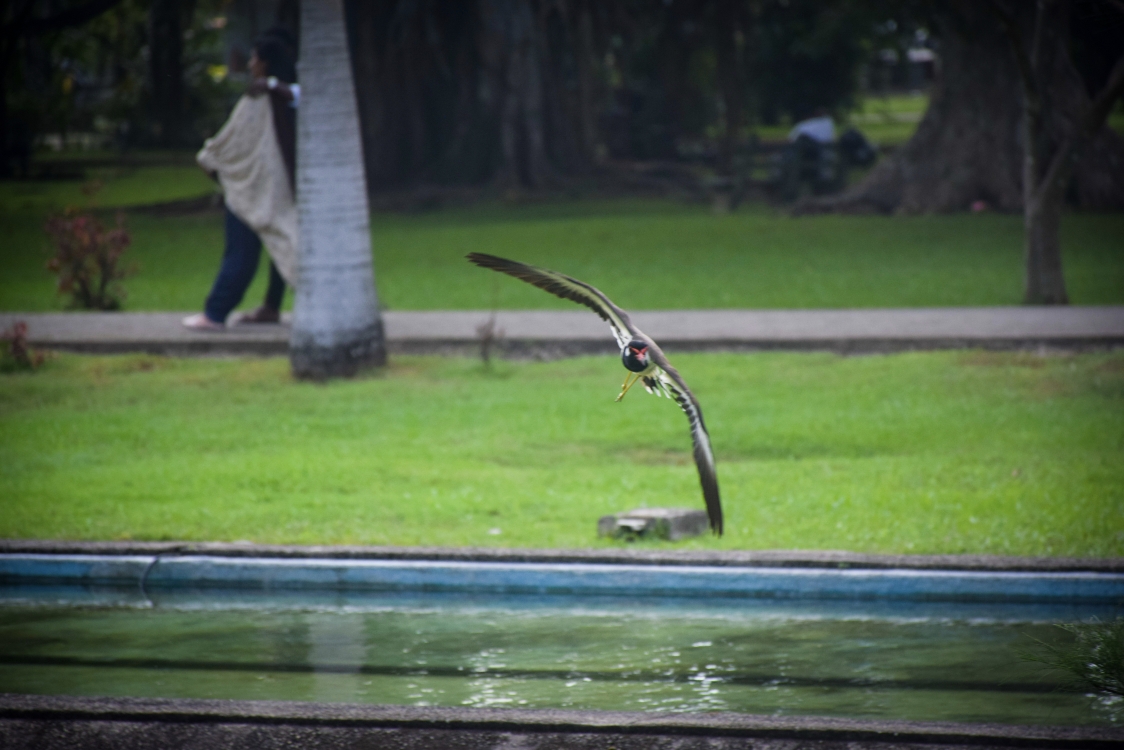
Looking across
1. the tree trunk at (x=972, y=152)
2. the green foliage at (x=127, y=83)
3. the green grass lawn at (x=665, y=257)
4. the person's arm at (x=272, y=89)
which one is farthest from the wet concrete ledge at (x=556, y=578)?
the green foliage at (x=127, y=83)

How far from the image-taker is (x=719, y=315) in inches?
535

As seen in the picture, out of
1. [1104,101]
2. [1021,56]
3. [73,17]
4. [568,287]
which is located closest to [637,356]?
[568,287]

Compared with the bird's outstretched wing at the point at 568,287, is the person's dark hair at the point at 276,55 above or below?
above

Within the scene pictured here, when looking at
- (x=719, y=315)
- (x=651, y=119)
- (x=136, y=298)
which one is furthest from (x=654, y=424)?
(x=651, y=119)

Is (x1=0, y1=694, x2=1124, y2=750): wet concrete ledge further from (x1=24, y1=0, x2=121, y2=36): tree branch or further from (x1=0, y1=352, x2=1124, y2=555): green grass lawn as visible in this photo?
(x1=24, y1=0, x2=121, y2=36): tree branch

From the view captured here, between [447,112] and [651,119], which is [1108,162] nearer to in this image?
[447,112]

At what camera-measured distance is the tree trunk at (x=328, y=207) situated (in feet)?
37.7

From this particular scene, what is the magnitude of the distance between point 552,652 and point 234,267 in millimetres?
7691

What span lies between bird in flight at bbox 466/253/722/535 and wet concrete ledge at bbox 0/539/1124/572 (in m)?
2.69

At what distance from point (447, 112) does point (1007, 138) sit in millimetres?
10677

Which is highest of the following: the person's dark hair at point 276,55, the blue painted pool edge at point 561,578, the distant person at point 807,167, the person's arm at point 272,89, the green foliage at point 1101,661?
the person's dark hair at point 276,55

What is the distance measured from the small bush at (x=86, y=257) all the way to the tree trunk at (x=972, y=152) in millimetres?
12275

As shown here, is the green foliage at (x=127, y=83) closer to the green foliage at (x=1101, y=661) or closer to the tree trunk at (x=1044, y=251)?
the tree trunk at (x=1044, y=251)

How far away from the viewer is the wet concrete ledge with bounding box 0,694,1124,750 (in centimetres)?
448
